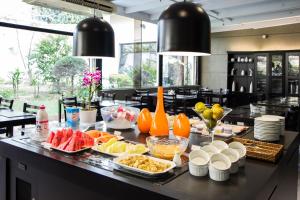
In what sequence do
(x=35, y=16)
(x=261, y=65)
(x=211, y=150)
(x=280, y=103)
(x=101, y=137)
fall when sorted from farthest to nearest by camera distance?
(x=261, y=65) → (x=35, y=16) → (x=280, y=103) → (x=101, y=137) → (x=211, y=150)

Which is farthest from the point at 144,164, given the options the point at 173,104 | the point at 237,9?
the point at 237,9

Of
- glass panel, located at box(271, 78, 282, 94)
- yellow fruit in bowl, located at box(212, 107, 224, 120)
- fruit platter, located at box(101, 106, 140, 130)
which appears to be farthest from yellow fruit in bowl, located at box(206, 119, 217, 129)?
glass panel, located at box(271, 78, 282, 94)

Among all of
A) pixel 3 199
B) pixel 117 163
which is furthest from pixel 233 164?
pixel 3 199

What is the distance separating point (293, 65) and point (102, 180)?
8.82 meters

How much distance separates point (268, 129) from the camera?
1.89m

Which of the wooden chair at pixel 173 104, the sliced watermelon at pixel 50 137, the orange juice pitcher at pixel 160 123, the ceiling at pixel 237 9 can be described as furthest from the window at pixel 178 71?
the sliced watermelon at pixel 50 137

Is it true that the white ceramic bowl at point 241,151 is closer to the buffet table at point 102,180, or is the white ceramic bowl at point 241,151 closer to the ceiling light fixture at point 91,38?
the buffet table at point 102,180

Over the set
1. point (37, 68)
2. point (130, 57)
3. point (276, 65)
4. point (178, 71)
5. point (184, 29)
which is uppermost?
point (130, 57)

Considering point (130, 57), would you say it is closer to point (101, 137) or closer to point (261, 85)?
point (261, 85)

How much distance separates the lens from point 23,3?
571 cm

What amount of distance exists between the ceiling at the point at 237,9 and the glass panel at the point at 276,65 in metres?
1.33

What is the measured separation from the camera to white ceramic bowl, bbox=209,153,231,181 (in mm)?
1245

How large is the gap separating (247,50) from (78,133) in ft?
30.1

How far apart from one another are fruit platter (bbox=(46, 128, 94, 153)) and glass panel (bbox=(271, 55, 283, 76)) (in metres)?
8.53
